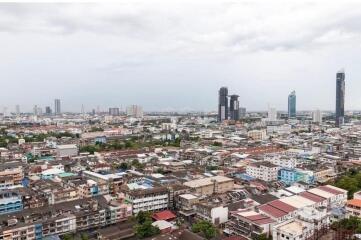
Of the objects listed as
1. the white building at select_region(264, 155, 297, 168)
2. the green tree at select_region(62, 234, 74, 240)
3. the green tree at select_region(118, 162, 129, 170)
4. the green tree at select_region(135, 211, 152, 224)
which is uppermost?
the white building at select_region(264, 155, 297, 168)

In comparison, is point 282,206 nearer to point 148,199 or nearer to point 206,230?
point 206,230

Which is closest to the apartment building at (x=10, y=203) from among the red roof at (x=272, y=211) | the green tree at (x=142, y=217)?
the green tree at (x=142, y=217)

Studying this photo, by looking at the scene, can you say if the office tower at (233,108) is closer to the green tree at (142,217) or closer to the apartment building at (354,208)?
the apartment building at (354,208)

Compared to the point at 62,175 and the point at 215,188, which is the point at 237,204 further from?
the point at 62,175

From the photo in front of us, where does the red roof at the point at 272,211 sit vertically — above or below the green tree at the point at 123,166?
above

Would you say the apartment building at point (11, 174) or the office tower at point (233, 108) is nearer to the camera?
the apartment building at point (11, 174)

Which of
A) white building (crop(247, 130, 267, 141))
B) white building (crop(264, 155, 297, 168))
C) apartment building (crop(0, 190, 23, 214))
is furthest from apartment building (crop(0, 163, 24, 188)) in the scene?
white building (crop(247, 130, 267, 141))

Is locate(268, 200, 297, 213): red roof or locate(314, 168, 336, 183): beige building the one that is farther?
locate(314, 168, 336, 183): beige building

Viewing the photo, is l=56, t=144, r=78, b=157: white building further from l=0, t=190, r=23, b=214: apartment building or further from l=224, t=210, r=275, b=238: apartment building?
l=224, t=210, r=275, b=238: apartment building

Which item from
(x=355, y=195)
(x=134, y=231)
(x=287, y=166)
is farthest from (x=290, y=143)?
(x=134, y=231)
